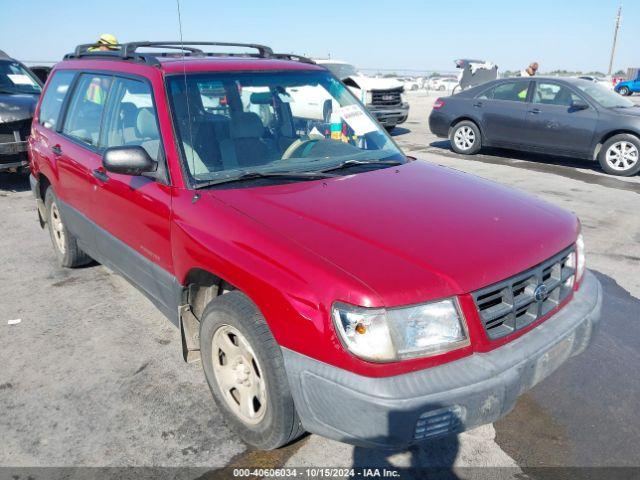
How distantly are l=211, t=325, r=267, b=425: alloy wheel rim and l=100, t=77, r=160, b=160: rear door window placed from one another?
1.13 m

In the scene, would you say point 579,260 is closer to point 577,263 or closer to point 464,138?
point 577,263

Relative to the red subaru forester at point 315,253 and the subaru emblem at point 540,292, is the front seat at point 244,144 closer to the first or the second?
the red subaru forester at point 315,253

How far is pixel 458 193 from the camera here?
292 centimetres

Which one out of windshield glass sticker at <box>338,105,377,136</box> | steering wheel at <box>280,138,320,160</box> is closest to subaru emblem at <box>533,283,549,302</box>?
steering wheel at <box>280,138,320,160</box>

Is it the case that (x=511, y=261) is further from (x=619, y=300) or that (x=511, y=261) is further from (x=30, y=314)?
(x=30, y=314)

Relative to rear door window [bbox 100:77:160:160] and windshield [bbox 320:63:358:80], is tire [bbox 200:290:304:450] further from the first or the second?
windshield [bbox 320:63:358:80]

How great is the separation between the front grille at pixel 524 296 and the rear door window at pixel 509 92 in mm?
8214

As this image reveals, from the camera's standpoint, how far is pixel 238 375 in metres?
2.59

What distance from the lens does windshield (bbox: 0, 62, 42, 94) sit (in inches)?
340

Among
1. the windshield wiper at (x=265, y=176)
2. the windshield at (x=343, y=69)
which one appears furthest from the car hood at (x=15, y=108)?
the windshield at (x=343, y=69)

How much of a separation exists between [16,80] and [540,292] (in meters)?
9.36

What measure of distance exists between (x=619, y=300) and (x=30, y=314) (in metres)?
4.73

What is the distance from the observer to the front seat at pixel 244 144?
117 inches

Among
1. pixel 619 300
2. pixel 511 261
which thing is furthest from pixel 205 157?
pixel 619 300
